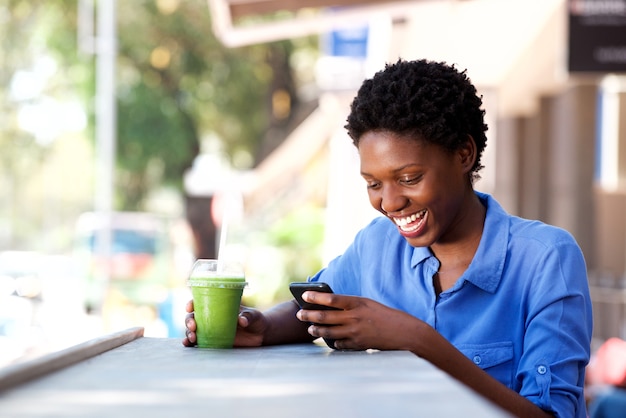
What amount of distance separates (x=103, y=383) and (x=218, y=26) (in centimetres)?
636

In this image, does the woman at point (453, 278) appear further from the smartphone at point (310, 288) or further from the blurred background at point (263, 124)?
the blurred background at point (263, 124)

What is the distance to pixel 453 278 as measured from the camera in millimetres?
2746

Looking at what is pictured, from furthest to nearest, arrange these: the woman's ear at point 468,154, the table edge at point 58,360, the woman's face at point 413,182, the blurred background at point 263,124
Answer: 1. the blurred background at point 263,124
2. the woman's ear at point 468,154
3. the woman's face at point 413,182
4. the table edge at point 58,360

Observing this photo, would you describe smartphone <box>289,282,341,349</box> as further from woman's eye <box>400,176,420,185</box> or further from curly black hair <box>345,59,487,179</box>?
curly black hair <box>345,59,487,179</box>

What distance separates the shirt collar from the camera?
2.62 meters

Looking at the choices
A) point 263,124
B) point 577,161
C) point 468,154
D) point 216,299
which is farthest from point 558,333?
point 263,124

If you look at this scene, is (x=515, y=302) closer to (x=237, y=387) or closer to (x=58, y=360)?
(x=237, y=387)

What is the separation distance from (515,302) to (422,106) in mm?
529

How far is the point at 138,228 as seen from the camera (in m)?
22.8

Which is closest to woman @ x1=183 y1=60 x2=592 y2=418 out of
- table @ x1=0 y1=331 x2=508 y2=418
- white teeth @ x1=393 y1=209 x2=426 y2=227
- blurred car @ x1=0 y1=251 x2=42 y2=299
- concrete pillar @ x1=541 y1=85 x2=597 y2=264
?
white teeth @ x1=393 y1=209 x2=426 y2=227

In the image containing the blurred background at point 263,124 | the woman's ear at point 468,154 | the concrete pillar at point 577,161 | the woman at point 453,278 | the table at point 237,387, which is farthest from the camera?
the concrete pillar at point 577,161

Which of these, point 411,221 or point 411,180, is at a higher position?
point 411,180

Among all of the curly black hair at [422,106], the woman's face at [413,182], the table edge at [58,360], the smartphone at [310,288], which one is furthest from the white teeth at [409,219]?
the table edge at [58,360]

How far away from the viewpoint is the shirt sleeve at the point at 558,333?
2.38m
